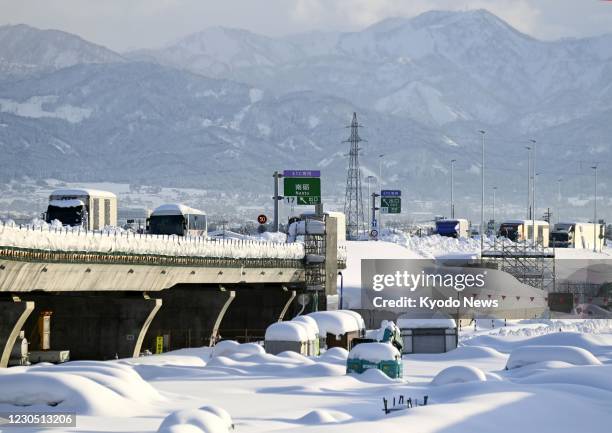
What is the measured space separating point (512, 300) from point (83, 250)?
59.3 m

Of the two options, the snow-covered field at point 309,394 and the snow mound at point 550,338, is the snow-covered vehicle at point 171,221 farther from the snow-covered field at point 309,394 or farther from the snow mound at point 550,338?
the snow-covered field at point 309,394

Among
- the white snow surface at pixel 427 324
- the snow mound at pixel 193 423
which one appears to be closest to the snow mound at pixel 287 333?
the white snow surface at pixel 427 324

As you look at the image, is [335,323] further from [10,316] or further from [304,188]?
[304,188]

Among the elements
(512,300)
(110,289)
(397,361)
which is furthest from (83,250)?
(512,300)

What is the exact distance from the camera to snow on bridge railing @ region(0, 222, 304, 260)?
2447 inches

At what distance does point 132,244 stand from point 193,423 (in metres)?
44.1

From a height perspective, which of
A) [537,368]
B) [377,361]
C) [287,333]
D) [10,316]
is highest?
[10,316]

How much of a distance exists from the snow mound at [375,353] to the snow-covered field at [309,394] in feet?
3.27

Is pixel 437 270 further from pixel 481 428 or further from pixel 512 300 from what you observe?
pixel 481 428

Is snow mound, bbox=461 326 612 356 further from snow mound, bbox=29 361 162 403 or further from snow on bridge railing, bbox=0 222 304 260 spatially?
snow mound, bbox=29 361 162 403

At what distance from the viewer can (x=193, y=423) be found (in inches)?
1275

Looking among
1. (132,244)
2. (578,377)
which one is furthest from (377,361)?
(132,244)

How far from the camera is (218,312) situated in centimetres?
9019

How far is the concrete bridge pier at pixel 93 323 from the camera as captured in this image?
74.2 metres
